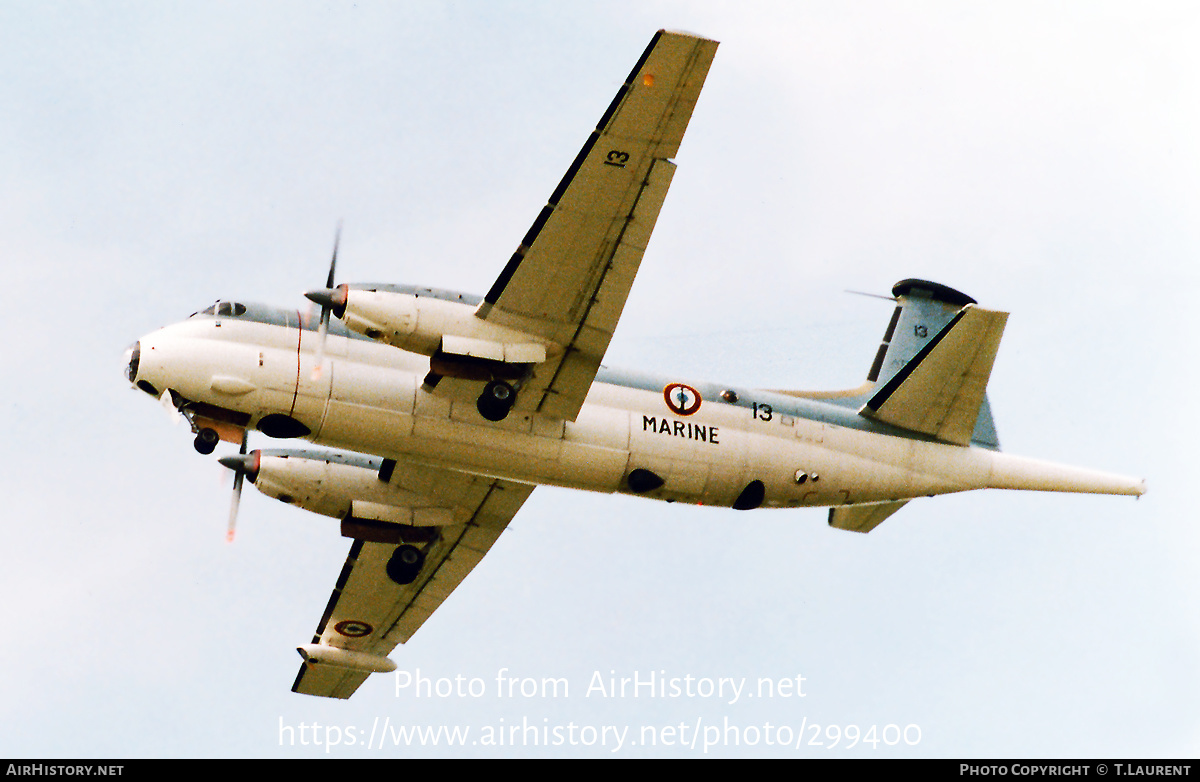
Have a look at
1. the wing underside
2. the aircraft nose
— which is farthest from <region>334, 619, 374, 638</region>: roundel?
Result: the aircraft nose

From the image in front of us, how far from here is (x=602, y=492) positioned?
23.1 metres

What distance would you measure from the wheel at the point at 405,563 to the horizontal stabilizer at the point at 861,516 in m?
7.72

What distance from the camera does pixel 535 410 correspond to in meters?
22.2

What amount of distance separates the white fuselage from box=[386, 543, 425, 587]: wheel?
3309mm

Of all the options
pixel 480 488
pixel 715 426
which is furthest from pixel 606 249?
pixel 480 488

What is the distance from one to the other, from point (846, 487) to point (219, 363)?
1072 cm

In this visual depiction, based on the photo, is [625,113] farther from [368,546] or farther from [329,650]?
[329,650]

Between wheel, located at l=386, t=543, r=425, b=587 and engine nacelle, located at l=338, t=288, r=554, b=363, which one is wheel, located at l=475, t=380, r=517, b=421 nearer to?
engine nacelle, located at l=338, t=288, r=554, b=363

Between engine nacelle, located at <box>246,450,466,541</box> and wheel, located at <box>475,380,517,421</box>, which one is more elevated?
wheel, located at <box>475,380,517,421</box>

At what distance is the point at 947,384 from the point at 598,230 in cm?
779

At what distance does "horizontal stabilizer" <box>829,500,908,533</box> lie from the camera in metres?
25.9

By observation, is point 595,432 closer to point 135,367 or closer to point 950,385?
point 950,385

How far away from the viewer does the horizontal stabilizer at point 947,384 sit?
79.6 ft

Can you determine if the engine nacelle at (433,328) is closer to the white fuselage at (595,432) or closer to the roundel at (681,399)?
the white fuselage at (595,432)
